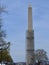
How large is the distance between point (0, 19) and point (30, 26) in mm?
61319

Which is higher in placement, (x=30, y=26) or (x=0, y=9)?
(x=30, y=26)

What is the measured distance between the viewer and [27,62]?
6184 cm

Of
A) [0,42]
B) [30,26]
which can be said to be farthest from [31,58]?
[0,42]

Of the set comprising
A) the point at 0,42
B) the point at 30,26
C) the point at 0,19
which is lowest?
the point at 0,42

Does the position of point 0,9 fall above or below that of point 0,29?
above

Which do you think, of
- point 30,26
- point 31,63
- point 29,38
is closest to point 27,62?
point 31,63

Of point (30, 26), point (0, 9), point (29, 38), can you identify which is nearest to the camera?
point (0, 9)

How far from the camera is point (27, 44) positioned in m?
63.1

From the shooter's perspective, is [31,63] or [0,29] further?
[31,63]

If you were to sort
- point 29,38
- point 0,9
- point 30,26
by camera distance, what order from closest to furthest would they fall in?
point 0,9 → point 29,38 → point 30,26

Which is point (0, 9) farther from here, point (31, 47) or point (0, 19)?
point (31, 47)

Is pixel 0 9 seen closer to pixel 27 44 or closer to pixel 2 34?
pixel 2 34

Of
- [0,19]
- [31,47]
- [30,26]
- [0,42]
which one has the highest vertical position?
[30,26]

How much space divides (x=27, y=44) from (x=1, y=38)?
182 ft
